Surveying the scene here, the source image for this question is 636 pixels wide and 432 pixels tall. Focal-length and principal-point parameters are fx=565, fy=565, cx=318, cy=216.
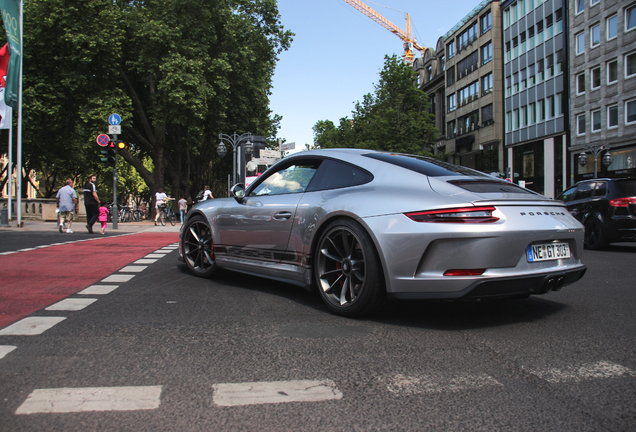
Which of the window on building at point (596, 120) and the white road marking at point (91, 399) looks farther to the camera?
the window on building at point (596, 120)

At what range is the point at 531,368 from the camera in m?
3.07

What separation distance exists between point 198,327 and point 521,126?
4305 cm

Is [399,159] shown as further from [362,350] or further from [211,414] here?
[211,414]

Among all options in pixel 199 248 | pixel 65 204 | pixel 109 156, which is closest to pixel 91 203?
pixel 65 204

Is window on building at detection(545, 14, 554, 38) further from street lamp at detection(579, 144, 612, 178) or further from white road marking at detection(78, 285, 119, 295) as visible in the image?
white road marking at detection(78, 285, 119, 295)

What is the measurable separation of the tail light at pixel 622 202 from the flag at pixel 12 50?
17825mm

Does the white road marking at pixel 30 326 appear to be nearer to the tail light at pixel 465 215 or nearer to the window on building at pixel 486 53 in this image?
the tail light at pixel 465 215

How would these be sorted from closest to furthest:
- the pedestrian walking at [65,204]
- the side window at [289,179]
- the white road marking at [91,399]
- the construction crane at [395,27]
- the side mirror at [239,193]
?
1. the white road marking at [91,399]
2. the side window at [289,179]
3. the side mirror at [239,193]
4. the pedestrian walking at [65,204]
5. the construction crane at [395,27]

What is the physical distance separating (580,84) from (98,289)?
3741 cm

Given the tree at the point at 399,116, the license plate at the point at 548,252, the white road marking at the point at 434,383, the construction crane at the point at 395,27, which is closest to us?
the white road marking at the point at 434,383

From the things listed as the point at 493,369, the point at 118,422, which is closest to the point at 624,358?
the point at 493,369

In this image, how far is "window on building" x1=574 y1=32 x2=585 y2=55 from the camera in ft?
118

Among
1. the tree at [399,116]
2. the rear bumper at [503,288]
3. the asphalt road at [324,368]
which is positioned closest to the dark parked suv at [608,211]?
the asphalt road at [324,368]

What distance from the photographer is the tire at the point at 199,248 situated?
6.66 meters
